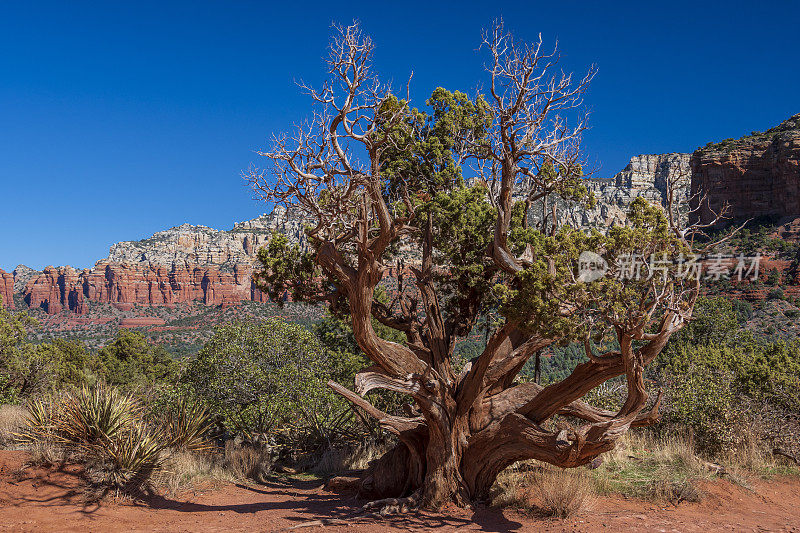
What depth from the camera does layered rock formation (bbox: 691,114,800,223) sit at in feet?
220

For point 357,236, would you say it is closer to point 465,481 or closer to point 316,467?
point 465,481

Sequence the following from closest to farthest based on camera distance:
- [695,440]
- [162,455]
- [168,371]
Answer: [162,455] < [695,440] < [168,371]

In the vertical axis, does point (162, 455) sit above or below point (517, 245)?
below

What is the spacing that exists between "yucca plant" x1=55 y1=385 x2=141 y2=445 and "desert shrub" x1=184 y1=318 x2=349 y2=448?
348cm

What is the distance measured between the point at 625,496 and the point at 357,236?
20.3 feet

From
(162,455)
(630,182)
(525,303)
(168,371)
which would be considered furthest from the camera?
(630,182)

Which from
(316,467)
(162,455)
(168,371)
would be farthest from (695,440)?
(168,371)

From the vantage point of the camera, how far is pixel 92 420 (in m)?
9.52

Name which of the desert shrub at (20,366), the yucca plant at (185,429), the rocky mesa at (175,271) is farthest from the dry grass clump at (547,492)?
the rocky mesa at (175,271)

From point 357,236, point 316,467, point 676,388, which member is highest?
point 357,236

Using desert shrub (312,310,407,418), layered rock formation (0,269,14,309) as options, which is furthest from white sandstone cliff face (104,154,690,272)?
desert shrub (312,310,407,418)

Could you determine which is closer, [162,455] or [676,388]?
[162,455]

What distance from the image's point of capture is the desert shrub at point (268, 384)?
1330 centimetres

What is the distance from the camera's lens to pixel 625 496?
8.63 meters
